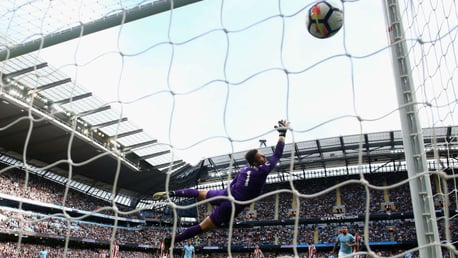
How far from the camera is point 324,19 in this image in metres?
3.98

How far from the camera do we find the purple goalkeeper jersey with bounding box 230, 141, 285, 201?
12.8ft

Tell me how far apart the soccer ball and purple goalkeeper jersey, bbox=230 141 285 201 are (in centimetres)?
123

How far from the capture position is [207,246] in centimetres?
2866

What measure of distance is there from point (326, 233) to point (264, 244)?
437 cm

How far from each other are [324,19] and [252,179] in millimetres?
1751

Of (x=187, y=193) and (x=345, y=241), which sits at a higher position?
(x=187, y=193)

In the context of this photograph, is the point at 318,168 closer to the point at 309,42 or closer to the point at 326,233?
the point at 326,233

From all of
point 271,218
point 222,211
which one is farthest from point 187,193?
point 271,218

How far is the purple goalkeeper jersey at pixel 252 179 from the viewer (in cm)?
391

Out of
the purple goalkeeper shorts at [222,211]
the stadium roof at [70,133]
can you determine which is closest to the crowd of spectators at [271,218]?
Answer: the stadium roof at [70,133]

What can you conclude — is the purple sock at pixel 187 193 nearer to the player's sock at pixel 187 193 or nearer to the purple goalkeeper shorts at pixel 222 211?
the player's sock at pixel 187 193

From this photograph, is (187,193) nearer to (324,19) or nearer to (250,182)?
(250,182)

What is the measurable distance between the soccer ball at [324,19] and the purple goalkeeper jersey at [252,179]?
1.23 m

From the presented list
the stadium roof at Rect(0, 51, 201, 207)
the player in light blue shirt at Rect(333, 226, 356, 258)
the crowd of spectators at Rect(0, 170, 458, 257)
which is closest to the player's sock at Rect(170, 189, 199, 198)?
the player in light blue shirt at Rect(333, 226, 356, 258)
